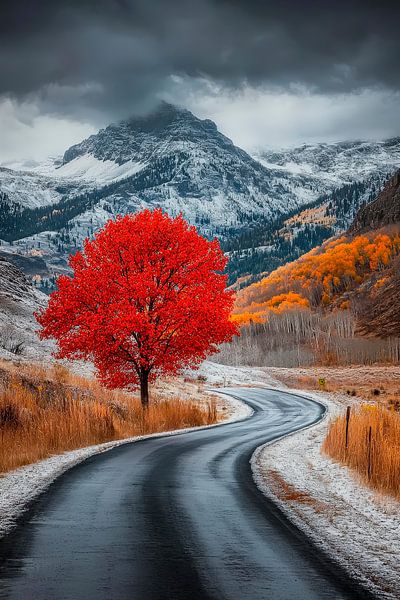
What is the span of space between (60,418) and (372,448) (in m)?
9.19

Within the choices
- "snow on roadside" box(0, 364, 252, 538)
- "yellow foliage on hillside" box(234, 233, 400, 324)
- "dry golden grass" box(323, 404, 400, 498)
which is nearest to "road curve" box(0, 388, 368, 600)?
"snow on roadside" box(0, 364, 252, 538)

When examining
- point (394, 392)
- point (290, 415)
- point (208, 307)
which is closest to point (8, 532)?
point (208, 307)

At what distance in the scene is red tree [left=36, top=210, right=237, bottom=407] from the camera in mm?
23906

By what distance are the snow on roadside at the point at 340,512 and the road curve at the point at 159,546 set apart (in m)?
0.29

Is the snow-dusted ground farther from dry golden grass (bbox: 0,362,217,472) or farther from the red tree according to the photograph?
the red tree

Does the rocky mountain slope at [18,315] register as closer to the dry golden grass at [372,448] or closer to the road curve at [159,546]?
the dry golden grass at [372,448]

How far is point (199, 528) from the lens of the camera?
22.9 ft

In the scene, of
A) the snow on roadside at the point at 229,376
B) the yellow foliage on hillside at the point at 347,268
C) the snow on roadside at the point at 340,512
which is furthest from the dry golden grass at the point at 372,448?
the yellow foliage on hillside at the point at 347,268

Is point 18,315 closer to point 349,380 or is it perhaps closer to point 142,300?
point 142,300

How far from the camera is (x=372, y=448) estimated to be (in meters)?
12.4

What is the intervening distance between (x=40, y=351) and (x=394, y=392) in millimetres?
39267

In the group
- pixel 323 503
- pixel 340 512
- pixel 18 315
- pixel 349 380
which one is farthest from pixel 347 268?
pixel 340 512

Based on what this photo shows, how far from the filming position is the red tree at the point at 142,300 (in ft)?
78.4

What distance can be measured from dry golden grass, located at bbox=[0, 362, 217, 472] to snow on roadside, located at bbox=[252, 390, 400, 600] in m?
5.38
